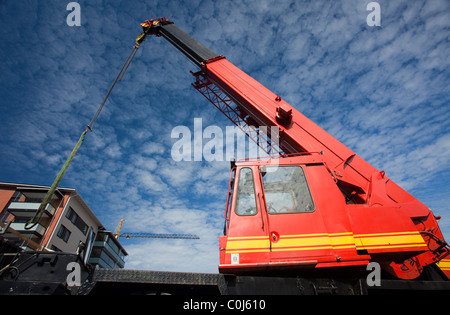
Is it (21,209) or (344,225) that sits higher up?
(21,209)

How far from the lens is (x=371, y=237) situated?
12.2 feet

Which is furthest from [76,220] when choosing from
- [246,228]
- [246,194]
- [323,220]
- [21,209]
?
[323,220]

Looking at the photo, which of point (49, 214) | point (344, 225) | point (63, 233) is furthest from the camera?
point (63, 233)

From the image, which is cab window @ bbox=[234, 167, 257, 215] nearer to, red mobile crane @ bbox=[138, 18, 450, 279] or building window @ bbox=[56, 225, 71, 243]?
red mobile crane @ bbox=[138, 18, 450, 279]

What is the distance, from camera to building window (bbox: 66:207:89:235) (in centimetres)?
2761

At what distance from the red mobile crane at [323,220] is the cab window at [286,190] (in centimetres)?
2

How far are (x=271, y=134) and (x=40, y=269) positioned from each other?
19.0 ft

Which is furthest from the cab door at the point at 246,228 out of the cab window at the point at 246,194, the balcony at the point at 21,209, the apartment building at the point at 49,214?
the balcony at the point at 21,209

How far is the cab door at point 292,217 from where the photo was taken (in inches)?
135

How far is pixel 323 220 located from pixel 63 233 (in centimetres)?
3289

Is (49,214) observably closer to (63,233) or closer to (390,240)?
(63,233)

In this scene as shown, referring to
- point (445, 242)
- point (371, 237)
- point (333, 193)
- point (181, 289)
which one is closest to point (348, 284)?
point (371, 237)

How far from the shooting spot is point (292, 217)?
374cm
